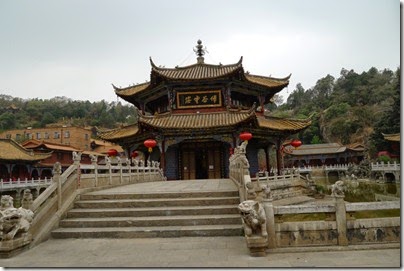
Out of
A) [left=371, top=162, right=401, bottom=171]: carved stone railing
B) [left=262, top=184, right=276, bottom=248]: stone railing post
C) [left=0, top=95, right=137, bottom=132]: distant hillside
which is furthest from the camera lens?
[left=0, top=95, right=137, bottom=132]: distant hillside

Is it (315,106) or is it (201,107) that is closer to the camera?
(201,107)

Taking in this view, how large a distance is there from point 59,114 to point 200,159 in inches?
3297

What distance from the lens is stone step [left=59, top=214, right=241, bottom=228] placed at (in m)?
7.31

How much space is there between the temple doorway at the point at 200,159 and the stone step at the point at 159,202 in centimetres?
1148

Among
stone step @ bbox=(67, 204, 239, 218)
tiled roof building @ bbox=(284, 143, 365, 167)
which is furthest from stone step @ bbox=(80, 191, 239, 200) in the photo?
tiled roof building @ bbox=(284, 143, 365, 167)

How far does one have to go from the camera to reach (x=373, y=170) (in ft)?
120

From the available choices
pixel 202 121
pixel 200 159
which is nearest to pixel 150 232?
pixel 202 121

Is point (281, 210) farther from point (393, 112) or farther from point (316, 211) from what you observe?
point (393, 112)

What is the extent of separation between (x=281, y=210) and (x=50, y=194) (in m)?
5.34

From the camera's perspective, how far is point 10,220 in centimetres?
587

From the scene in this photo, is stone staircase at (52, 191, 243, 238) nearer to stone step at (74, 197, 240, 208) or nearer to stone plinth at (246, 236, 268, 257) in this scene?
stone step at (74, 197, 240, 208)

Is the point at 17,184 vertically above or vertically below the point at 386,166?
above

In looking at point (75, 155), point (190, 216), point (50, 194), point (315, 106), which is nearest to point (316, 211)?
point (190, 216)

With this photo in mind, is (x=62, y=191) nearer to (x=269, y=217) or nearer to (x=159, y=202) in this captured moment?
(x=159, y=202)
